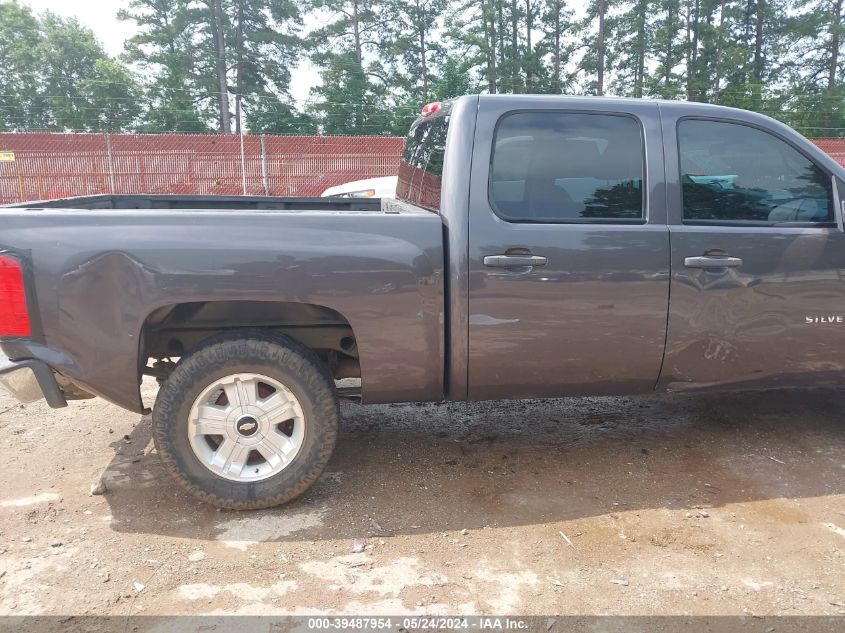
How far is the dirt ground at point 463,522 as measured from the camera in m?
2.55

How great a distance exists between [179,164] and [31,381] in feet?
61.7

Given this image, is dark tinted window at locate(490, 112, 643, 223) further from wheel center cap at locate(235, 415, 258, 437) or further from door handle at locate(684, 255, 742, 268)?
wheel center cap at locate(235, 415, 258, 437)

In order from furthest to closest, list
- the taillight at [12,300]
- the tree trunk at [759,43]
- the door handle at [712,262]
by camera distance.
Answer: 1. the tree trunk at [759,43]
2. the door handle at [712,262]
3. the taillight at [12,300]

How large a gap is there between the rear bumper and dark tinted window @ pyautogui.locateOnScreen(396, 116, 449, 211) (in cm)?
193

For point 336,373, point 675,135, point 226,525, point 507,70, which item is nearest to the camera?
point 226,525

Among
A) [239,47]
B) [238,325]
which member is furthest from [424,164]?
[239,47]

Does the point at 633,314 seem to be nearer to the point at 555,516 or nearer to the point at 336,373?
the point at 555,516

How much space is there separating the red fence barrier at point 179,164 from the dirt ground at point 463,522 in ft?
53.1

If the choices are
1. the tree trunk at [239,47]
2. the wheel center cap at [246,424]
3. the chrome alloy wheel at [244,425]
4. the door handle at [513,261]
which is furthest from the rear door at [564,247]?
the tree trunk at [239,47]

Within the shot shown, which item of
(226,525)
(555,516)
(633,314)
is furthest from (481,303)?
(226,525)

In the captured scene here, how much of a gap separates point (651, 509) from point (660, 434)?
975mm

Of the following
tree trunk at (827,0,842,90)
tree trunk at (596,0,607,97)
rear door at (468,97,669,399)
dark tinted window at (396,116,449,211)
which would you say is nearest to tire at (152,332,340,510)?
rear door at (468,97,669,399)

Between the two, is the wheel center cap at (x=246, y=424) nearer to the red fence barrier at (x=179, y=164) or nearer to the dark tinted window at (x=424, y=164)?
the dark tinted window at (x=424, y=164)

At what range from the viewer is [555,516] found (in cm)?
314
